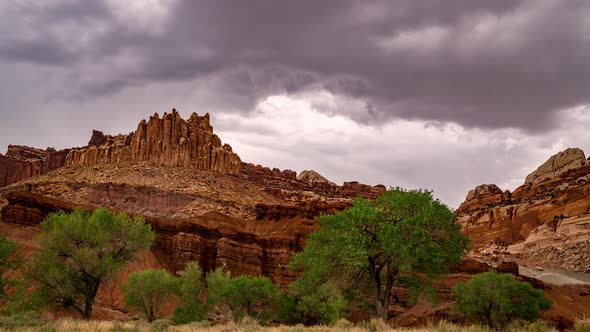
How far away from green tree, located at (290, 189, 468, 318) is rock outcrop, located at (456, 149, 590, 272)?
65462mm

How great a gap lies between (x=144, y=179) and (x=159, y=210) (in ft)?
48.8

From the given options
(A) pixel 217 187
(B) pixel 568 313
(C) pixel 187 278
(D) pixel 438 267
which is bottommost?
(B) pixel 568 313

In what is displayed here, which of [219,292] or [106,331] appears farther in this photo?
[219,292]

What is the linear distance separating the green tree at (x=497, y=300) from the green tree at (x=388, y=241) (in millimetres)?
19014

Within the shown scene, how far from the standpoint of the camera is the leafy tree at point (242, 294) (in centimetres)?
5050

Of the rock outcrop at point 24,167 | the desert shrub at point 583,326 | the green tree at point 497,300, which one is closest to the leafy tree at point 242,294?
the green tree at point 497,300

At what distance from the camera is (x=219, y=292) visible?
50.2 m

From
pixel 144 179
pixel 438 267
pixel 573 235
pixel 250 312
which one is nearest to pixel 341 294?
pixel 438 267

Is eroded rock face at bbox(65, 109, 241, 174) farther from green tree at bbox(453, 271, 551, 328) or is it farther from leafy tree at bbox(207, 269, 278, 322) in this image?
green tree at bbox(453, 271, 551, 328)

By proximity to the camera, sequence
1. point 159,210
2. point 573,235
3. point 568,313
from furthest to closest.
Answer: point 159,210
point 573,235
point 568,313

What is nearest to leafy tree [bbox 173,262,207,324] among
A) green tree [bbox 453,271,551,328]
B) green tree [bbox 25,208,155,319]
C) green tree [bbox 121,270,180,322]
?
green tree [bbox 121,270,180,322]

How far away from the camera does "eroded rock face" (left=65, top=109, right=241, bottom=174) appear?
420 feet

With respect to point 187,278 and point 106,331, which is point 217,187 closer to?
point 187,278

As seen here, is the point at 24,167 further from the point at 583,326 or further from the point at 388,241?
the point at 583,326
